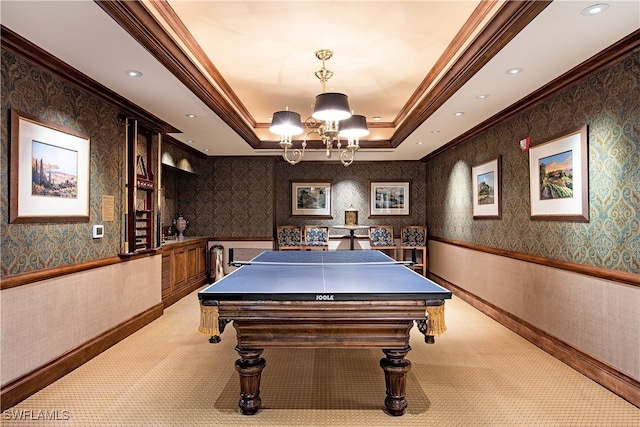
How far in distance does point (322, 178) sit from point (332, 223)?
0.97 meters

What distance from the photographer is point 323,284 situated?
8.65 ft

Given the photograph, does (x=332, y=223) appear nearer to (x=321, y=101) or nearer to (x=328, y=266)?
(x=328, y=266)

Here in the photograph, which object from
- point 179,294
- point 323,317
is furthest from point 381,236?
point 323,317

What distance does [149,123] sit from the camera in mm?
4695

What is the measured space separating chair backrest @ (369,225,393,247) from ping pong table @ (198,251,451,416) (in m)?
5.04

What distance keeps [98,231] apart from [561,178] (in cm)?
433

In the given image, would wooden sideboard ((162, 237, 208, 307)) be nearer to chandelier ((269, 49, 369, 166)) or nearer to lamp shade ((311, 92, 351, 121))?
chandelier ((269, 49, 369, 166))

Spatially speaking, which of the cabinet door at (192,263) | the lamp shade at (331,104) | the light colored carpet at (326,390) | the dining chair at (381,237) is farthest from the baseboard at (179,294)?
the lamp shade at (331,104)

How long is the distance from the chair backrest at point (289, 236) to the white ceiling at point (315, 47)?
3.07 m

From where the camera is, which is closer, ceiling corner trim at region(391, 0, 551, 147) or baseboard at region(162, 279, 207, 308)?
ceiling corner trim at region(391, 0, 551, 147)

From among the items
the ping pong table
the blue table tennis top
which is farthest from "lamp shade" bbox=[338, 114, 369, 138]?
the ping pong table

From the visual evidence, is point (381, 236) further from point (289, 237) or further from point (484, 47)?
point (484, 47)

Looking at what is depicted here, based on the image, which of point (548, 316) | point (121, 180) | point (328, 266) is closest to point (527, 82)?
point (548, 316)

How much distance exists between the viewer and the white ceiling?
95.0 inches
